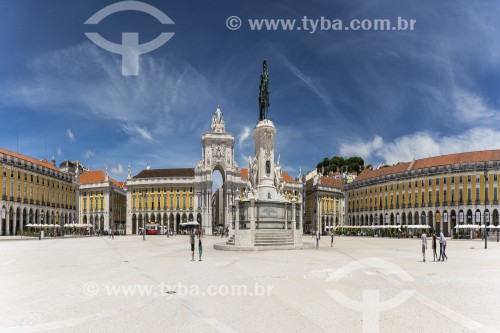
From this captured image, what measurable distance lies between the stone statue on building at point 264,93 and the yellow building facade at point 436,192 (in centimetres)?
5244

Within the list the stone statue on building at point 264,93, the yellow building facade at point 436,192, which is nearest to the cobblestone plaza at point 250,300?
the stone statue on building at point 264,93

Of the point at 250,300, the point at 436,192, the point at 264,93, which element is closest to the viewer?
the point at 250,300

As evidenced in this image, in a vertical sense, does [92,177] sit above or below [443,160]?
A: below

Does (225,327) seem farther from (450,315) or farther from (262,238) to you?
(262,238)

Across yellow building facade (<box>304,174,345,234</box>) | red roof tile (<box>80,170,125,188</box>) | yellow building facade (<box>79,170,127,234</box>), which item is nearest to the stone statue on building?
Answer: yellow building facade (<box>79,170,127,234</box>)

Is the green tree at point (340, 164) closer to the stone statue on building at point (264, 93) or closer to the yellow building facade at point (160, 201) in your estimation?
the yellow building facade at point (160, 201)

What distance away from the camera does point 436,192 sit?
Answer: 9219 centimetres

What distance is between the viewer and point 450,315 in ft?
33.9

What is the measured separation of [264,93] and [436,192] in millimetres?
66960

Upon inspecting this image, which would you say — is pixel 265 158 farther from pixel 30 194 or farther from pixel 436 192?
pixel 30 194

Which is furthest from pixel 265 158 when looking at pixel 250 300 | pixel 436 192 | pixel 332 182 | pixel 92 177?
pixel 92 177

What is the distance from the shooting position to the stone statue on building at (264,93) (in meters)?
37.6

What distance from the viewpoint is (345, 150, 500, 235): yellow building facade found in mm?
84688

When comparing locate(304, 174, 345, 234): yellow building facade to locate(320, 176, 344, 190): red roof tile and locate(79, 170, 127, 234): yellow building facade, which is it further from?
locate(79, 170, 127, 234): yellow building facade
